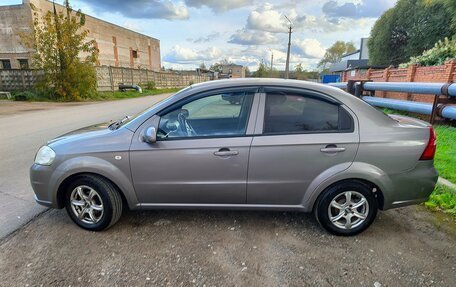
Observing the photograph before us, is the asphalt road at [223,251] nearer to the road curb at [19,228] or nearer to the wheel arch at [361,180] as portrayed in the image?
the road curb at [19,228]

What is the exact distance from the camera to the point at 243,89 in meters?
3.05

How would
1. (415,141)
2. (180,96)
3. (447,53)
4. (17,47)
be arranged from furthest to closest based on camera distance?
(17,47)
(447,53)
(180,96)
(415,141)

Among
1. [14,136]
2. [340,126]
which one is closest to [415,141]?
[340,126]

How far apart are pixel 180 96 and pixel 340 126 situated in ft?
5.58

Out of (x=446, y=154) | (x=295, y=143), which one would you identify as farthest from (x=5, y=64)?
(x=446, y=154)

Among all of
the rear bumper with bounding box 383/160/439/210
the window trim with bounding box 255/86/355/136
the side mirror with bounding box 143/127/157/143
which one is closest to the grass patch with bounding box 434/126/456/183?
the rear bumper with bounding box 383/160/439/210

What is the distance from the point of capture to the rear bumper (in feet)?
9.50

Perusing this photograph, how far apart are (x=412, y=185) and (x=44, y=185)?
3881 mm

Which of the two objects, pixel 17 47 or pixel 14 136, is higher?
pixel 17 47

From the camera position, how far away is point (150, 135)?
284cm

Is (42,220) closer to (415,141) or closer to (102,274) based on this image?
(102,274)

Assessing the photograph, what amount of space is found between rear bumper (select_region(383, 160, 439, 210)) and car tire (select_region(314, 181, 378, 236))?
0.63 feet

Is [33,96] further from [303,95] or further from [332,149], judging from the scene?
[332,149]

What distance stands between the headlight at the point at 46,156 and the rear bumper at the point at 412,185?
3.54 m
